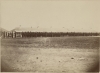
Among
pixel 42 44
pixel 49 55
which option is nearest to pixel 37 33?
pixel 42 44

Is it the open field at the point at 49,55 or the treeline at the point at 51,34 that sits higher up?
the treeline at the point at 51,34

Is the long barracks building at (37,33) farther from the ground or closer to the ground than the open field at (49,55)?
farther from the ground

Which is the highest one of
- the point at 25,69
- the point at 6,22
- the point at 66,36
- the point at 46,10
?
the point at 46,10

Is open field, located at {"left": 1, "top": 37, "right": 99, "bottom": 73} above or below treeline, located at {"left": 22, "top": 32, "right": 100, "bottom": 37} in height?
below

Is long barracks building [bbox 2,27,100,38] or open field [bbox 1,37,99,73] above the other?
long barracks building [bbox 2,27,100,38]

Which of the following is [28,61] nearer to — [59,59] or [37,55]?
[37,55]

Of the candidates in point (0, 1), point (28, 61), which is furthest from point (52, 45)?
point (0, 1)
